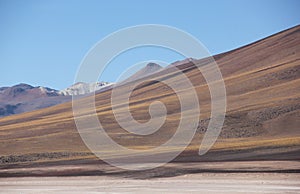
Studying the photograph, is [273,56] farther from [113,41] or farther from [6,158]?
[113,41]

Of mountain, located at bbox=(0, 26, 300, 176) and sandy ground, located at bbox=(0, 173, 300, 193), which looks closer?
sandy ground, located at bbox=(0, 173, 300, 193)

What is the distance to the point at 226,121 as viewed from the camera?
76.9 m

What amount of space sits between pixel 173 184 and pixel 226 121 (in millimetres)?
44972

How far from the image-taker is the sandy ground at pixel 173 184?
1155 inches

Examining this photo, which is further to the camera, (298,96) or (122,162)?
(298,96)

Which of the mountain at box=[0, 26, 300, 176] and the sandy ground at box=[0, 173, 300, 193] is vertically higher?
the mountain at box=[0, 26, 300, 176]

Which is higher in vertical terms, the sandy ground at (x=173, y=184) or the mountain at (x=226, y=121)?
the mountain at (x=226, y=121)

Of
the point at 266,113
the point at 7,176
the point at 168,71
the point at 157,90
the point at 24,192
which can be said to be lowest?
the point at 24,192

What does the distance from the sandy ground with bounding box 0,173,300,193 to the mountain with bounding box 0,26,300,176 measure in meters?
3.06

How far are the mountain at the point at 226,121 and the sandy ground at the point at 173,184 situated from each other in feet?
10.0

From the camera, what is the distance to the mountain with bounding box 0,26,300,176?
50.4 metres

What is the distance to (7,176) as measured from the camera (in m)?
43.1

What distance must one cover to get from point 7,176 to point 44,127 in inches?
2172

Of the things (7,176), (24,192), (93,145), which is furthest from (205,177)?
(93,145)
